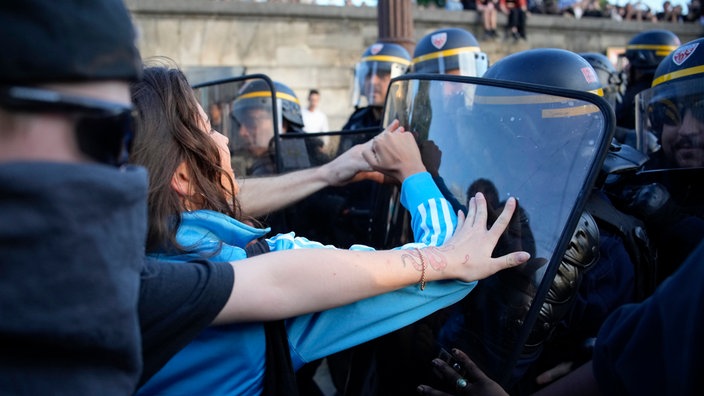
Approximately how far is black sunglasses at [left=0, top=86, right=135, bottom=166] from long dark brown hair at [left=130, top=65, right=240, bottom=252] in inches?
20.1

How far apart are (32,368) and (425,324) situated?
3.44ft

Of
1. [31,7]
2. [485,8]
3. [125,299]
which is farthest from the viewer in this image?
[485,8]

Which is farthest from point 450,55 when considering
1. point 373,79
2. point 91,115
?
point 91,115

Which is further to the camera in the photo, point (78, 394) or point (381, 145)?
point (381, 145)

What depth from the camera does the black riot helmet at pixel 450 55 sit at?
413 centimetres

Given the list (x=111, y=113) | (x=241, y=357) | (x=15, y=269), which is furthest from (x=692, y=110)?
(x=15, y=269)

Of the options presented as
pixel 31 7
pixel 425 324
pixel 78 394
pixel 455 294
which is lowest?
pixel 425 324

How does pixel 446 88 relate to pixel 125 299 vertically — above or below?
above

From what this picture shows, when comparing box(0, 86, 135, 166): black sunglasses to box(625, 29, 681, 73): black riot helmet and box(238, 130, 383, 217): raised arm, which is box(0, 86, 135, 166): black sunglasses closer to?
box(238, 130, 383, 217): raised arm

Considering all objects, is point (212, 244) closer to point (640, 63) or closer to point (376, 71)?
point (376, 71)

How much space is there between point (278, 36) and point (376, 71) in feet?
19.9

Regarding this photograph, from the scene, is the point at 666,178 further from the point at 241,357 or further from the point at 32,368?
the point at 32,368

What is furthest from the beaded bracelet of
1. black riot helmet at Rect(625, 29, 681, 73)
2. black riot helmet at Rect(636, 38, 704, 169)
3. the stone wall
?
the stone wall

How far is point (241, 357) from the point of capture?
4.11 ft
